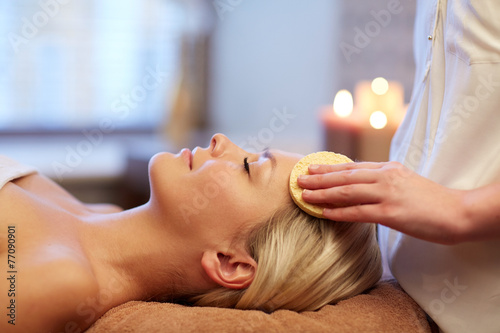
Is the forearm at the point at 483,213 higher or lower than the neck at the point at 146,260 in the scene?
higher

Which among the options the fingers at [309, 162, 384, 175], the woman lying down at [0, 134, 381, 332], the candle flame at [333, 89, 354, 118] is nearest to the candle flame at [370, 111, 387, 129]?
the candle flame at [333, 89, 354, 118]

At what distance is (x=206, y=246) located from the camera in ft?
3.75

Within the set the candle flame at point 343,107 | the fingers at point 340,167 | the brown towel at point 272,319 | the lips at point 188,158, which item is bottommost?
the brown towel at point 272,319

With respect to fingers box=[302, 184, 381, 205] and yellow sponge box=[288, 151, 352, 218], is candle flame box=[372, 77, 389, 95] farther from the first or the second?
fingers box=[302, 184, 381, 205]

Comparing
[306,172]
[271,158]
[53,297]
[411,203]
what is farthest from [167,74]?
[411,203]

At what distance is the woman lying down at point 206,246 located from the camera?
1.09m

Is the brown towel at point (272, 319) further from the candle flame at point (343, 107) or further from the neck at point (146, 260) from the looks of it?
the candle flame at point (343, 107)

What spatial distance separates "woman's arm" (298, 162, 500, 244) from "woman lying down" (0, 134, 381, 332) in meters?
0.15

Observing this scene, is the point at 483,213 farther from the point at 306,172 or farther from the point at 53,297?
the point at 53,297

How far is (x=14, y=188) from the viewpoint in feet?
4.05

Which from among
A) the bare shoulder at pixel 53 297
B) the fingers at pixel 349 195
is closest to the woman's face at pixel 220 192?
the fingers at pixel 349 195

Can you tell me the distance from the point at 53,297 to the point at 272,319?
1.42 ft

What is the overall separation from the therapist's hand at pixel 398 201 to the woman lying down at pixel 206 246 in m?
0.14

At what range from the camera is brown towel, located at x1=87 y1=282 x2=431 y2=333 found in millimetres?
975
